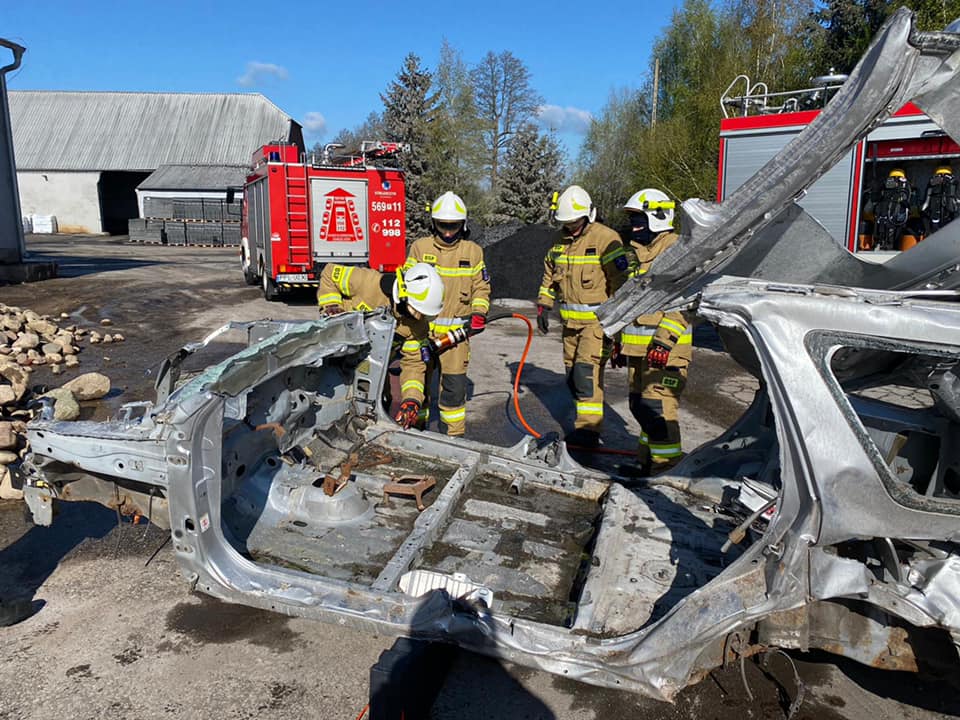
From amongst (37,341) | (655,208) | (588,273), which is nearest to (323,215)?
(37,341)

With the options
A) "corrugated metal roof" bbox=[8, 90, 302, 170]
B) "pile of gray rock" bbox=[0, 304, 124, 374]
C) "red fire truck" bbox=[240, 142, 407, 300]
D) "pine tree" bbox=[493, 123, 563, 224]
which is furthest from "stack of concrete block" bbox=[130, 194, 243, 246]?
"pile of gray rock" bbox=[0, 304, 124, 374]

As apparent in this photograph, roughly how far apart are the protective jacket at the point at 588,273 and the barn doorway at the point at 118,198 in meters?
38.1

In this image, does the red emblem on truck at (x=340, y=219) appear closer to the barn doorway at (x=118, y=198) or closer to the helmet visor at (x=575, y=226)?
the helmet visor at (x=575, y=226)

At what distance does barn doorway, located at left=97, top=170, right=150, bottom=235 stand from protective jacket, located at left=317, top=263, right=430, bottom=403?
37.8 meters

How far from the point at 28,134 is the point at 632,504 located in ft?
148

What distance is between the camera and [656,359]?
446 cm

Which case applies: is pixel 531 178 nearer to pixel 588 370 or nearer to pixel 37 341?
pixel 37 341

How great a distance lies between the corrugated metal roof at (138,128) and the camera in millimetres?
37781

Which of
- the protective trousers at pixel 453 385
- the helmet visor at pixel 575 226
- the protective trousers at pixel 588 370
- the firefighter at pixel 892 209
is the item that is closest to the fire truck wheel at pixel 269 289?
the protective trousers at pixel 453 385

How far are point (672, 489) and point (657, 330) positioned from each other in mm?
1224

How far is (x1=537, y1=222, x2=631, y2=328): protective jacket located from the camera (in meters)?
5.27

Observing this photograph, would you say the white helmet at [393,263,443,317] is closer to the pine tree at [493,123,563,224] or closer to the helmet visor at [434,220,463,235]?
the helmet visor at [434,220,463,235]

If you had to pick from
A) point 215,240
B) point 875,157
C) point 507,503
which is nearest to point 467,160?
point 215,240

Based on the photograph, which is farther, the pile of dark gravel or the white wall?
the white wall
